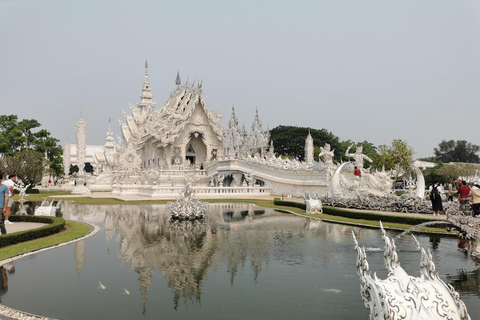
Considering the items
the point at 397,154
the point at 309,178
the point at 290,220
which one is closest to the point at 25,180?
the point at 309,178

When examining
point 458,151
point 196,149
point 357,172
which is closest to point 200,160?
point 196,149

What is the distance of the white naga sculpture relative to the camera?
13.4 feet

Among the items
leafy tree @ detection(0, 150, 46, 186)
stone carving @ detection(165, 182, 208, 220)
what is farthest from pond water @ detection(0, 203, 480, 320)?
leafy tree @ detection(0, 150, 46, 186)

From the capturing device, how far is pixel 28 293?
651 cm

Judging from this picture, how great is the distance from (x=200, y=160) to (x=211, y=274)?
3660cm

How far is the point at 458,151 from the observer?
81.5 metres

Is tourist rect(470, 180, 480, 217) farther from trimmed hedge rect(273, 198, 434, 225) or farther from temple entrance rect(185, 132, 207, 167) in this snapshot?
→ temple entrance rect(185, 132, 207, 167)

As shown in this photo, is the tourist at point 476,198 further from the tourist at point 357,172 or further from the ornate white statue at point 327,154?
the ornate white statue at point 327,154

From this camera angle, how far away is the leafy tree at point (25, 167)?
3506cm

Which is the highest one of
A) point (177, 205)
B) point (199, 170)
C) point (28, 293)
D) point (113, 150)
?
point (113, 150)

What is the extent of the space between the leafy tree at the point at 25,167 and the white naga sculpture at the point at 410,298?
37.1 meters

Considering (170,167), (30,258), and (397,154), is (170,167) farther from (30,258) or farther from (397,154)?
(30,258)

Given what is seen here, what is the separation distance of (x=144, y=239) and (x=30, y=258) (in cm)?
308

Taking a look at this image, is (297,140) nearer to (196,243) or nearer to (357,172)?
(357,172)
